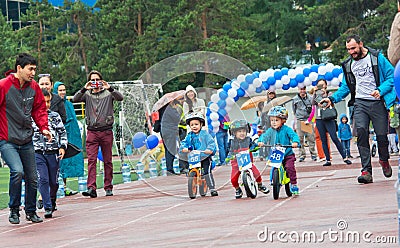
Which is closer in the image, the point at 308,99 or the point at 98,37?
the point at 308,99

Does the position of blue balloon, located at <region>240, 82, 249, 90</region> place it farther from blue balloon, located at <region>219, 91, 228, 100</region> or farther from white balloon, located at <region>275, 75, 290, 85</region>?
white balloon, located at <region>275, 75, 290, 85</region>

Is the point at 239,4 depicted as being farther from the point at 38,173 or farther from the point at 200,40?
the point at 38,173

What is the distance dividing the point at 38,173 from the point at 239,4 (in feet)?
118

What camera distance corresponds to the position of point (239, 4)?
46.6 meters

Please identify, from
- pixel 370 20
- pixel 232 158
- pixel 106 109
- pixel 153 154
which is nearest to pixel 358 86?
pixel 232 158

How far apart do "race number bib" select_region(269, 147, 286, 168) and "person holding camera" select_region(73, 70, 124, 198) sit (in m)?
3.53

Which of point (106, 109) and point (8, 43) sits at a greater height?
point (8, 43)

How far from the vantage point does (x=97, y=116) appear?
14.0m

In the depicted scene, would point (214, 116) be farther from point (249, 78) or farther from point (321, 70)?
point (321, 70)

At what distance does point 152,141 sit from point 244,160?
6.66 m

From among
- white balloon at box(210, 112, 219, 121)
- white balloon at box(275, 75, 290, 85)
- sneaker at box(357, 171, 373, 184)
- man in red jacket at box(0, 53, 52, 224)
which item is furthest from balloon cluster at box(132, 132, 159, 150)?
man in red jacket at box(0, 53, 52, 224)

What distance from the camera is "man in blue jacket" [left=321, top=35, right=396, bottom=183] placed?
12062 millimetres

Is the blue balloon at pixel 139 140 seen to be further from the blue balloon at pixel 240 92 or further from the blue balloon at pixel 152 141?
the blue balloon at pixel 240 92

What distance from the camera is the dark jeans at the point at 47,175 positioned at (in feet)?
37.7
